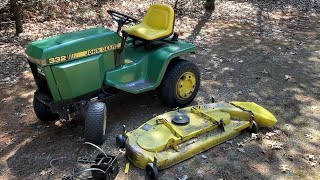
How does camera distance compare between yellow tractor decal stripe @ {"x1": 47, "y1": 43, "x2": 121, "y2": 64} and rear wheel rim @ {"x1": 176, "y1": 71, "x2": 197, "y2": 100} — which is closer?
yellow tractor decal stripe @ {"x1": 47, "y1": 43, "x2": 121, "y2": 64}

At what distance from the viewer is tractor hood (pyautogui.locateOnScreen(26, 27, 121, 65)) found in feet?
12.2

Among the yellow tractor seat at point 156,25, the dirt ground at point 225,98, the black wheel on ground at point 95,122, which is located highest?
the yellow tractor seat at point 156,25

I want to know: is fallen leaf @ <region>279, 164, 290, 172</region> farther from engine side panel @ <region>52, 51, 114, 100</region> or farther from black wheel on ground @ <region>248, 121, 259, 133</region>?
engine side panel @ <region>52, 51, 114, 100</region>

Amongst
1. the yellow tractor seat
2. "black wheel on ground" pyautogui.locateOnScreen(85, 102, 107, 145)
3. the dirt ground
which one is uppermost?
the yellow tractor seat

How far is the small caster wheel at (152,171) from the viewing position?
3.40 meters

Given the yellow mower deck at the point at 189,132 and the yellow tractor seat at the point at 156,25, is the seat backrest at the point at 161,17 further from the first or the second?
the yellow mower deck at the point at 189,132

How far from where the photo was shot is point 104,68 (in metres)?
4.23

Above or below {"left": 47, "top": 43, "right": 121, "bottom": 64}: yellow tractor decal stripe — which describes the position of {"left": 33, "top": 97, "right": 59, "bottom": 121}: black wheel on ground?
below

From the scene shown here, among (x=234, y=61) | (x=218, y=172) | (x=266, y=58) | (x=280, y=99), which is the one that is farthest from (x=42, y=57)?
(x=266, y=58)

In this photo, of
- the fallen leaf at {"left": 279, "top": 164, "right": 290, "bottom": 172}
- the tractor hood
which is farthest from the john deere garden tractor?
the fallen leaf at {"left": 279, "top": 164, "right": 290, "bottom": 172}

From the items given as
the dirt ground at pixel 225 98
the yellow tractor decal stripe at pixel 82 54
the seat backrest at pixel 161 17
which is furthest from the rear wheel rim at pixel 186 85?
the yellow tractor decal stripe at pixel 82 54

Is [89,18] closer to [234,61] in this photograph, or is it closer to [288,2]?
[234,61]

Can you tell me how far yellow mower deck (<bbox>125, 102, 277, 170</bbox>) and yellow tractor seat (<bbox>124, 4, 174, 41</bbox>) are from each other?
1.02 meters

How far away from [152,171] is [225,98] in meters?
2.03
